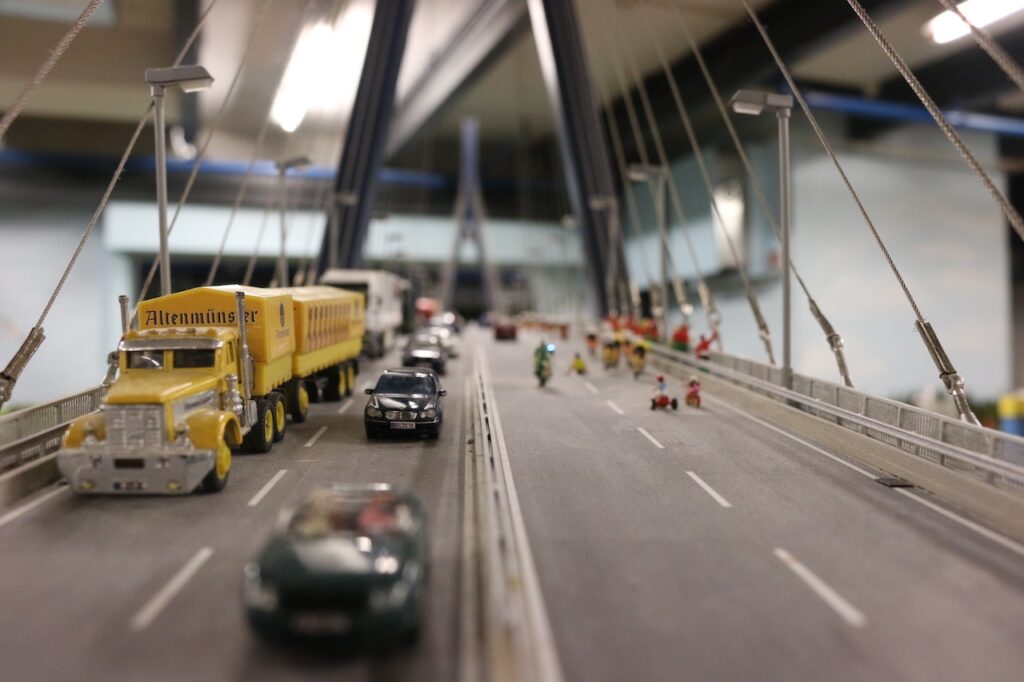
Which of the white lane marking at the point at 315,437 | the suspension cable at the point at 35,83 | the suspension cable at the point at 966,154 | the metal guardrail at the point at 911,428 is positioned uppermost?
the suspension cable at the point at 35,83

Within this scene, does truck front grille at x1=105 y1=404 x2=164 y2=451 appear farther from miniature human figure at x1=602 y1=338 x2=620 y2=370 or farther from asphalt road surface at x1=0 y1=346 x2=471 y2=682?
miniature human figure at x1=602 y1=338 x2=620 y2=370

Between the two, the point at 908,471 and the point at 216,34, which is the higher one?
the point at 216,34

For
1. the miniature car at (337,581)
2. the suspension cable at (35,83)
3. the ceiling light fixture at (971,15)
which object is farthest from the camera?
the ceiling light fixture at (971,15)

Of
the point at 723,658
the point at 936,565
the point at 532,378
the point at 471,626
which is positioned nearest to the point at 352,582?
the point at 471,626

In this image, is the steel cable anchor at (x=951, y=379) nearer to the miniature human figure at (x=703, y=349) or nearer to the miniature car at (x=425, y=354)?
the miniature human figure at (x=703, y=349)

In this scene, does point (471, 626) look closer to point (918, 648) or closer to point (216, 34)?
point (918, 648)

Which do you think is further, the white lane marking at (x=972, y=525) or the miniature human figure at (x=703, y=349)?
the miniature human figure at (x=703, y=349)

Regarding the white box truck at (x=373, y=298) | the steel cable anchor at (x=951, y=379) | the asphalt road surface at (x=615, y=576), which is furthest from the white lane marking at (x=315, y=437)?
the white box truck at (x=373, y=298)
